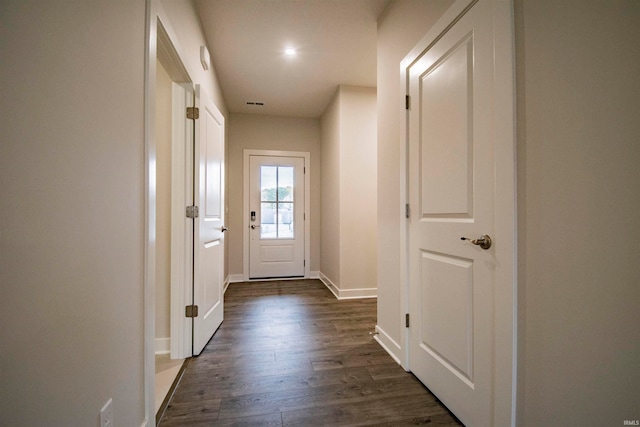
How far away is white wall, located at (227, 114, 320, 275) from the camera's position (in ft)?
14.3

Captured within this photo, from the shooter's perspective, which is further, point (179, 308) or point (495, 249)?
point (179, 308)

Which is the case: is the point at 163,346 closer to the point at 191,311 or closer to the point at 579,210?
the point at 191,311

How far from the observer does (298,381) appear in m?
1.63

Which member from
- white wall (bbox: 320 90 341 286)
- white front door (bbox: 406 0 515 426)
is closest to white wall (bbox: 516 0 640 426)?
white front door (bbox: 406 0 515 426)

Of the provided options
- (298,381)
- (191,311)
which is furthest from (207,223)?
(298,381)

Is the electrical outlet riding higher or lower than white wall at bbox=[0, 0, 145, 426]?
lower

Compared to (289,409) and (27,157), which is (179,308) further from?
(27,157)

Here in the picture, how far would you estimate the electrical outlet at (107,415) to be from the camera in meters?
0.85

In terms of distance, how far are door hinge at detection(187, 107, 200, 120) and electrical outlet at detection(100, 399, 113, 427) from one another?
1.73m

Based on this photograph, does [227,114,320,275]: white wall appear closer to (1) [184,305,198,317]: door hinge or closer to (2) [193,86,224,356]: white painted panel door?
(2) [193,86,224,356]: white painted panel door

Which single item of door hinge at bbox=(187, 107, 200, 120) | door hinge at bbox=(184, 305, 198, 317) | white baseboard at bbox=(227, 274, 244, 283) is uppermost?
door hinge at bbox=(187, 107, 200, 120)

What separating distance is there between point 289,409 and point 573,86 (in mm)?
1809

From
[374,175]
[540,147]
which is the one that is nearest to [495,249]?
[540,147]

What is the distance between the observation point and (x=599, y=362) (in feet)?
2.48
